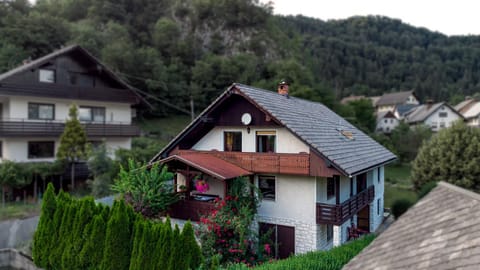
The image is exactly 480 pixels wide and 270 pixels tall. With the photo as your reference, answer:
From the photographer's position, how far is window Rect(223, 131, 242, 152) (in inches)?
579

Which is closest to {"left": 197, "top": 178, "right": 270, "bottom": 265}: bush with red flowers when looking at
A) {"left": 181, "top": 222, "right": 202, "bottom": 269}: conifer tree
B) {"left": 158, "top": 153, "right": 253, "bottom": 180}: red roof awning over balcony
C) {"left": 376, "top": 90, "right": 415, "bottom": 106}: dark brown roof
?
{"left": 158, "top": 153, "right": 253, "bottom": 180}: red roof awning over balcony

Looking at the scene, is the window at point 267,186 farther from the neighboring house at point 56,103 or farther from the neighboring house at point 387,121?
the neighboring house at point 387,121

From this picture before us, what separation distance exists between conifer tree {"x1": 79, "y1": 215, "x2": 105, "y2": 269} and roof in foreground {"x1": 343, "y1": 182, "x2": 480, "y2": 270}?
284 inches

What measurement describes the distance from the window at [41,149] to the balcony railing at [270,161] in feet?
48.4

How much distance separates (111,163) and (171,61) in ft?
101

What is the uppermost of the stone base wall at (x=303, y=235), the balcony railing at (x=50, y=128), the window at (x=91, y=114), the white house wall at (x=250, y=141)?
the window at (x=91, y=114)

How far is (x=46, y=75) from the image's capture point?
74.4ft

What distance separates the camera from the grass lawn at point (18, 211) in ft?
50.0

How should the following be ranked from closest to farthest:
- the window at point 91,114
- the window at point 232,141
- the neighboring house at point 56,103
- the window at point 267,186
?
the window at point 267,186, the window at point 232,141, the neighboring house at point 56,103, the window at point 91,114

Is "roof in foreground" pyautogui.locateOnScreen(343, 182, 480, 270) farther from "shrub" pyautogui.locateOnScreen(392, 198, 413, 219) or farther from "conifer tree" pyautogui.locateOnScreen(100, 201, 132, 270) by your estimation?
"shrub" pyautogui.locateOnScreen(392, 198, 413, 219)

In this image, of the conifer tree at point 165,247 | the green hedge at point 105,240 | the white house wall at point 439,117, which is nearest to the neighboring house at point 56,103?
the green hedge at point 105,240

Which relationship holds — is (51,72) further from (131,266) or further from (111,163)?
(131,266)

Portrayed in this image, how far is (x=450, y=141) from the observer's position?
2252cm

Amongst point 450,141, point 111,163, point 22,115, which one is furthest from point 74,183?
point 450,141
